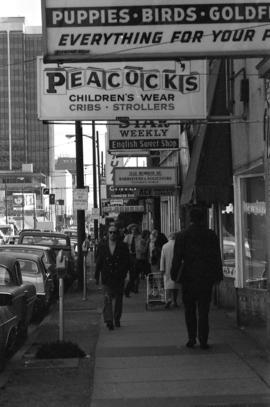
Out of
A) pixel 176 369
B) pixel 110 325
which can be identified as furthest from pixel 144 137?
pixel 176 369

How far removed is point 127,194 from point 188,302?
962 inches

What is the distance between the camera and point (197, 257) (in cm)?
812

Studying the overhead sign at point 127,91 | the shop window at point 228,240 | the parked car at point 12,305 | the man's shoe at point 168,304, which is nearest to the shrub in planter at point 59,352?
the parked car at point 12,305

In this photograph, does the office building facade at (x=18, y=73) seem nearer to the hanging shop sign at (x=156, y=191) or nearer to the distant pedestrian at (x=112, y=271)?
the distant pedestrian at (x=112, y=271)

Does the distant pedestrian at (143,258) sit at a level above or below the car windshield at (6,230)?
below

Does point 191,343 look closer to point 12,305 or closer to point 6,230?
point 12,305

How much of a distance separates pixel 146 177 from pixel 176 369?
40.9 feet

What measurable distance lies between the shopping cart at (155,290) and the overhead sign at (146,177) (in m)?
5.99

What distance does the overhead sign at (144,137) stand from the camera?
15180mm

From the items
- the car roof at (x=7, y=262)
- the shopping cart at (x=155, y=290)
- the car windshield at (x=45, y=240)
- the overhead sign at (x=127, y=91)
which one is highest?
the overhead sign at (x=127, y=91)

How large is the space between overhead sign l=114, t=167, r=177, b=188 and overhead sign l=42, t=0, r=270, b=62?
13148 mm

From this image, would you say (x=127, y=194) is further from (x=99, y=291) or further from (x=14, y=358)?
(x=14, y=358)

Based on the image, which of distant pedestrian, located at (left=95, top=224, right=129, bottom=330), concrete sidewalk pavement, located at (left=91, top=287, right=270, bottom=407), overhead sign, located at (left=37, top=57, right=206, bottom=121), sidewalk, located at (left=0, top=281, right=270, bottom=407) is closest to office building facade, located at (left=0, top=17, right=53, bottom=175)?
overhead sign, located at (left=37, top=57, right=206, bottom=121)

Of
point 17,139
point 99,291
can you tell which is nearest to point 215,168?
point 99,291
